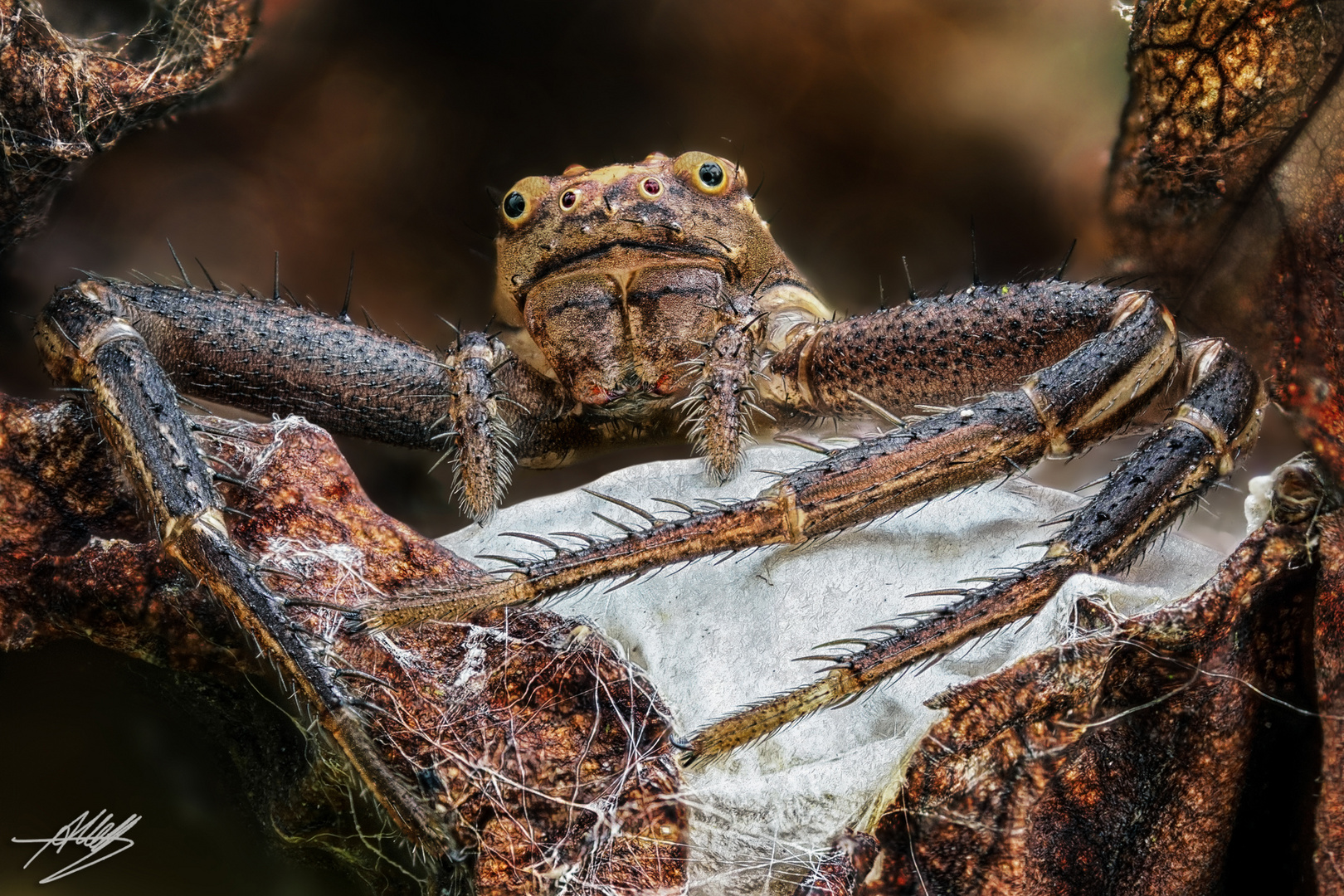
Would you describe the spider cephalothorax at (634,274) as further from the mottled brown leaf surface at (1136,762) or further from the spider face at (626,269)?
the mottled brown leaf surface at (1136,762)

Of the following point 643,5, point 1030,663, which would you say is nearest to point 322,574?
point 1030,663

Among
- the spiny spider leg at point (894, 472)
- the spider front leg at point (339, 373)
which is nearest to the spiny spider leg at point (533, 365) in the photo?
the spider front leg at point (339, 373)

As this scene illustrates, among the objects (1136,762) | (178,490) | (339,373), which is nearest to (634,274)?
(339,373)
